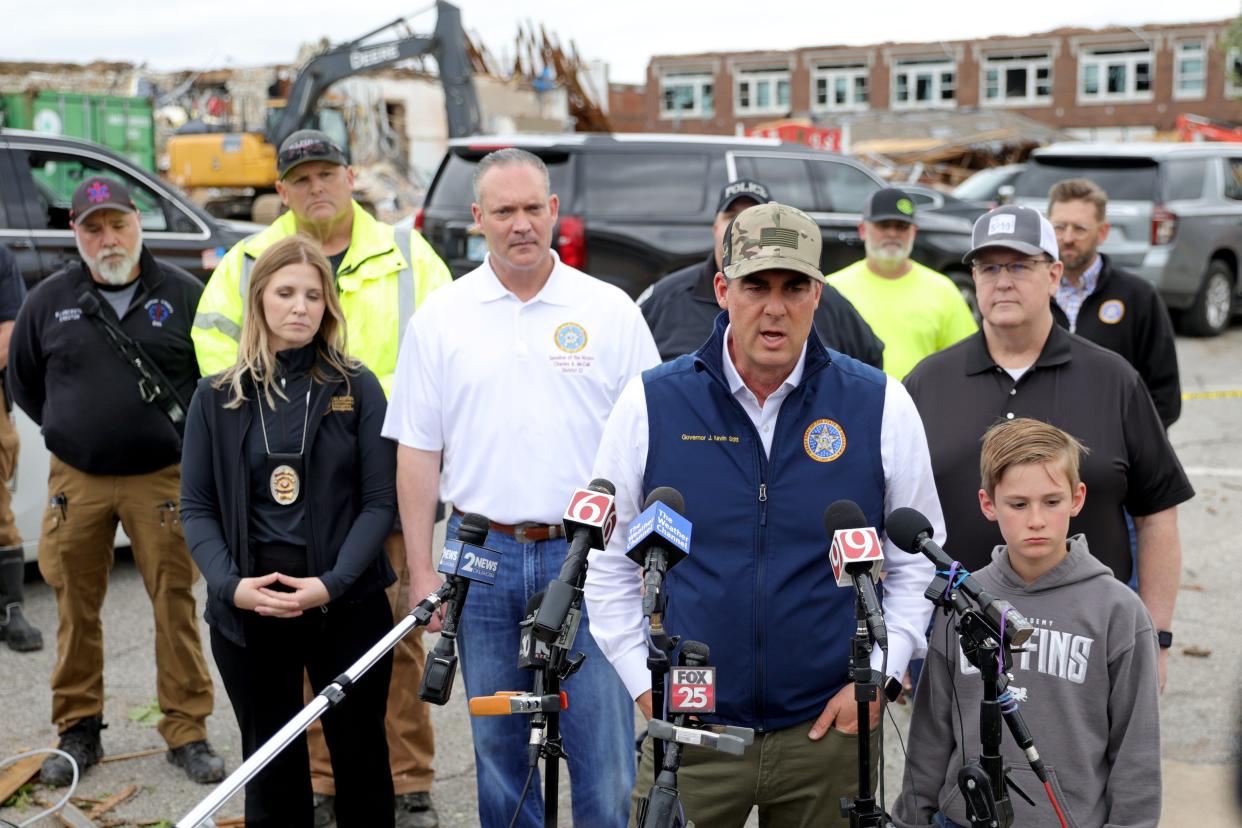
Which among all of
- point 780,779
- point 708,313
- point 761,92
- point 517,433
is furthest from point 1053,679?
point 761,92

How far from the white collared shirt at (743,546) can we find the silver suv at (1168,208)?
39.0 feet

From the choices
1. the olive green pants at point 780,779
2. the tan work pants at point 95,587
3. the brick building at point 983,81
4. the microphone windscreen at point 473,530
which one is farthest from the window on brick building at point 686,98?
the microphone windscreen at point 473,530

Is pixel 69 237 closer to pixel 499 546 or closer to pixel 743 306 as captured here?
pixel 499 546

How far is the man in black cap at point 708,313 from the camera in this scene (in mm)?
4996

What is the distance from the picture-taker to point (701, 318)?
523cm

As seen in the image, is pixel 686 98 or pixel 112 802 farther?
pixel 686 98

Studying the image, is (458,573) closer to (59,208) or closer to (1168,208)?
(59,208)

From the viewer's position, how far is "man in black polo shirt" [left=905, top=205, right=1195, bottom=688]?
3559 millimetres

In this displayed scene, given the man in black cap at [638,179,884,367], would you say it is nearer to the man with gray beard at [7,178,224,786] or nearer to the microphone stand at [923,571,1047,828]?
the man with gray beard at [7,178,224,786]

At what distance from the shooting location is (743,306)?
112 inches

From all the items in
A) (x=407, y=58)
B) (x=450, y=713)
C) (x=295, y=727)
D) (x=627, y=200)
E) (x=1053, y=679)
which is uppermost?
(x=407, y=58)

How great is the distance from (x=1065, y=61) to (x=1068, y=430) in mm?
56648

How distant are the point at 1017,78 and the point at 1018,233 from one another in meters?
56.8

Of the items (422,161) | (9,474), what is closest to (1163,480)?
(9,474)
